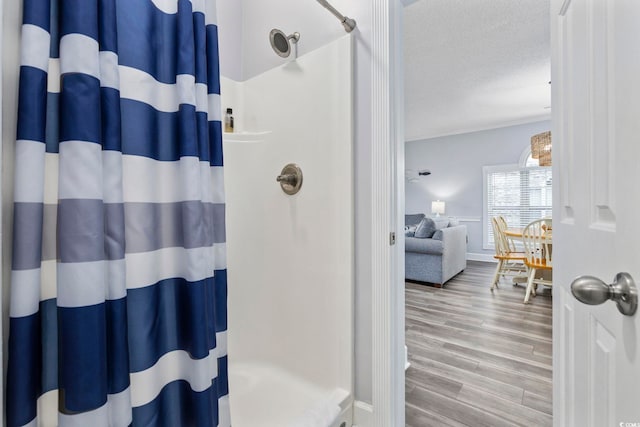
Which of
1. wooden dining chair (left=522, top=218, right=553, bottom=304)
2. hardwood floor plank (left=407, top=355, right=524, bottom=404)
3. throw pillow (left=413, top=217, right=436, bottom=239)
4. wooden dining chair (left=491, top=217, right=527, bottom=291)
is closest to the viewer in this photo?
hardwood floor plank (left=407, top=355, right=524, bottom=404)

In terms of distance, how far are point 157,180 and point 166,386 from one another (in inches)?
20.1

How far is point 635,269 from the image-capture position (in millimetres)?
425

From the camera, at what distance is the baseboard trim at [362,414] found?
3.89 feet

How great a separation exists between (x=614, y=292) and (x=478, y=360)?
1.92m

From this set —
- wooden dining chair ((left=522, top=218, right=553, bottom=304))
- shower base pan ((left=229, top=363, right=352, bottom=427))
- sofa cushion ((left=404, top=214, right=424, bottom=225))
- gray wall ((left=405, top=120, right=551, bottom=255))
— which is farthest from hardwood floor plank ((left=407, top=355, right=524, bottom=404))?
gray wall ((left=405, top=120, right=551, bottom=255))

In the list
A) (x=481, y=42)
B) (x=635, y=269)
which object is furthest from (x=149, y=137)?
(x=481, y=42)

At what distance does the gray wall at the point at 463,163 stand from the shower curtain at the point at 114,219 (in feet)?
20.2

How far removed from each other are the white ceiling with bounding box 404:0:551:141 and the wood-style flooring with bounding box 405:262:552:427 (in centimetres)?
267

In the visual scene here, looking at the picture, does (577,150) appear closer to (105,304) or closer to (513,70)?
(105,304)

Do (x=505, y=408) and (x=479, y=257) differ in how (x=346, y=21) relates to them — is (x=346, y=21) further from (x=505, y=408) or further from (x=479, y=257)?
(x=479, y=257)

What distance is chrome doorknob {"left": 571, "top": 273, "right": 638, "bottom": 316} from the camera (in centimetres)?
43

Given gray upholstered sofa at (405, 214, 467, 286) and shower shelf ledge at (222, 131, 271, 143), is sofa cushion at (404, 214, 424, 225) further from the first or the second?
shower shelf ledge at (222, 131, 271, 143)

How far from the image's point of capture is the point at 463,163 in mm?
5980

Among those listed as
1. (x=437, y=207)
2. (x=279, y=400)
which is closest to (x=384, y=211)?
(x=279, y=400)
